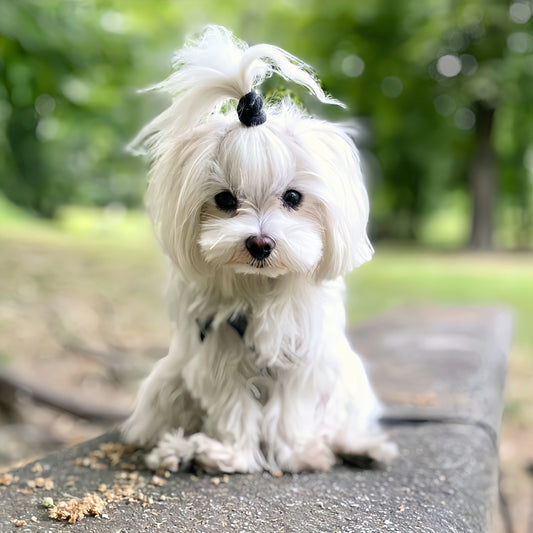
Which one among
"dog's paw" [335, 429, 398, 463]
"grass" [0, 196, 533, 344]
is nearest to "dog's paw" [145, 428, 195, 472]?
"dog's paw" [335, 429, 398, 463]

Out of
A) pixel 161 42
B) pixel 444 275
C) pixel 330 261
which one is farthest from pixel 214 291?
pixel 444 275

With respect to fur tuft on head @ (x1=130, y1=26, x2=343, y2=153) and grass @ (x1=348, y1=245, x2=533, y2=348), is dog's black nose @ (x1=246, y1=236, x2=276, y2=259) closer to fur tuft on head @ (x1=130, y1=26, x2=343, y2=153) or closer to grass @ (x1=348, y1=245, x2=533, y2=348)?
fur tuft on head @ (x1=130, y1=26, x2=343, y2=153)

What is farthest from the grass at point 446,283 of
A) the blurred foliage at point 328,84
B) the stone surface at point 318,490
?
the stone surface at point 318,490

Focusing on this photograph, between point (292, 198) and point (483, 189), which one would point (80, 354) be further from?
point (483, 189)

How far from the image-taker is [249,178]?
1554 millimetres

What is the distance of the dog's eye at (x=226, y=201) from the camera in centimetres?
162

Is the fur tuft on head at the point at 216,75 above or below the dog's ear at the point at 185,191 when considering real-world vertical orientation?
above

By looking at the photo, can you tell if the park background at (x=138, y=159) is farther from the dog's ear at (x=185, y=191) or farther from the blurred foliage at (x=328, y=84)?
the dog's ear at (x=185, y=191)

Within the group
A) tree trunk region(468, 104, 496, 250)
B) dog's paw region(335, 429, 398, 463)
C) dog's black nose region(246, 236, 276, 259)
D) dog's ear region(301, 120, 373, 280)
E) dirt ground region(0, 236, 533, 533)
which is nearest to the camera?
dog's black nose region(246, 236, 276, 259)

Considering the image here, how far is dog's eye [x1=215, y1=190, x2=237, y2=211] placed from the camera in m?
1.62

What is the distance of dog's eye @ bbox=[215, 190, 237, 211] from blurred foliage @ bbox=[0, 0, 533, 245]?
578mm

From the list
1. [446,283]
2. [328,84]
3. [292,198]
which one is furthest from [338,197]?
[446,283]

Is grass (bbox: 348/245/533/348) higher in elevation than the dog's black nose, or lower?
lower

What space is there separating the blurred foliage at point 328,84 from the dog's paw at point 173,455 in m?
1.14
